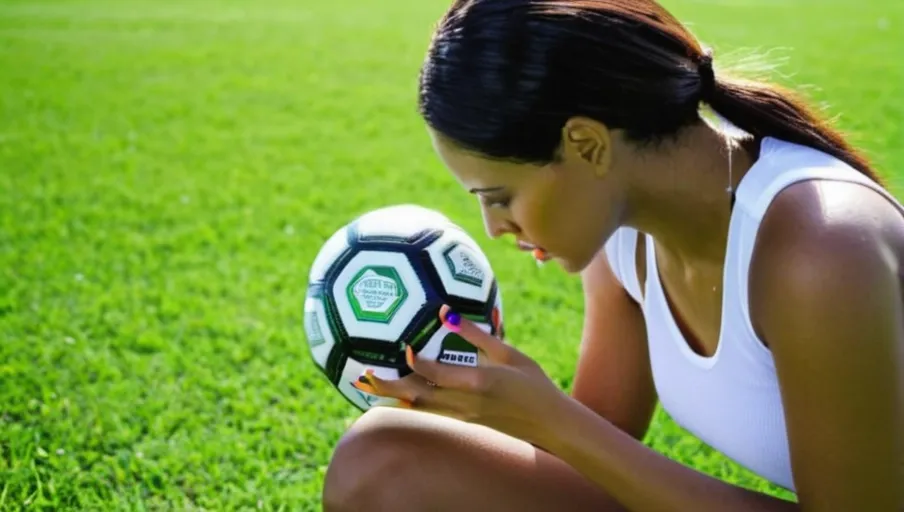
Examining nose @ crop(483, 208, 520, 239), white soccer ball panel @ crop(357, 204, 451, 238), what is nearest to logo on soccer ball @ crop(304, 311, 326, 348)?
white soccer ball panel @ crop(357, 204, 451, 238)

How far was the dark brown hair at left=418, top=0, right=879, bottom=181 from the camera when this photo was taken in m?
1.99

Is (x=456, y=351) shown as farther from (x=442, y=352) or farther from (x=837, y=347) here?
(x=837, y=347)

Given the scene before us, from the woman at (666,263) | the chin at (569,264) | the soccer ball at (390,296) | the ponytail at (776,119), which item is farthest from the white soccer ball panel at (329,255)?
the ponytail at (776,119)

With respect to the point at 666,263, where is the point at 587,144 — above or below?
above

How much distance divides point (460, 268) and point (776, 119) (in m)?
0.90

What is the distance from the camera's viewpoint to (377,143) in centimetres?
794

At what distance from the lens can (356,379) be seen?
2.58 metres

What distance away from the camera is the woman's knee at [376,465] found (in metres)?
2.38

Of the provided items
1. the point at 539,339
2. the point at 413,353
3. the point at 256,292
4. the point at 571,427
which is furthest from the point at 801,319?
the point at 256,292

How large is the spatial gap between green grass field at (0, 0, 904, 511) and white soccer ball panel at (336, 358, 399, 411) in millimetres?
757

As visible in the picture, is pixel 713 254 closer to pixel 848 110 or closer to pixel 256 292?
pixel 256 292

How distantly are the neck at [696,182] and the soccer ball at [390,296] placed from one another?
59cm

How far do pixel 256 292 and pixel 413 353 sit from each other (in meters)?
2.66

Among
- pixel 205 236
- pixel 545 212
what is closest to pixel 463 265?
pixel 545 212
